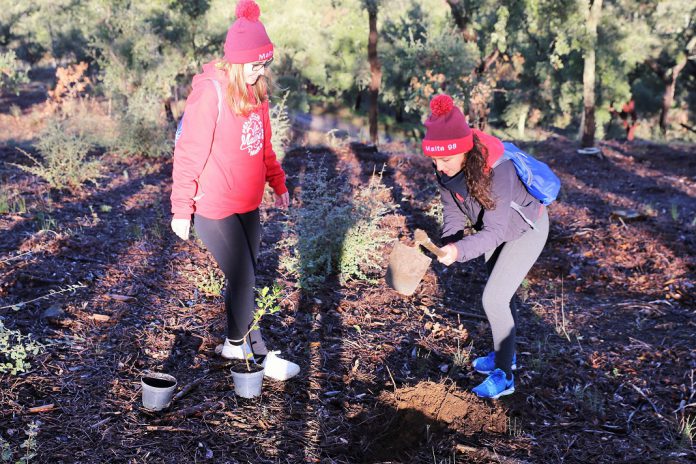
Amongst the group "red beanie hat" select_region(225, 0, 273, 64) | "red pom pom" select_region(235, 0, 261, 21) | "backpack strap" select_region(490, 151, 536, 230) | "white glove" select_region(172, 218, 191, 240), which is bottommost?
"white glove" select_region(172, 218, 191, 240)

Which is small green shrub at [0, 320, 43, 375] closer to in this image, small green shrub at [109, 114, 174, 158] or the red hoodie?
the red hoodie

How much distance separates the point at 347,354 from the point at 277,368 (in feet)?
2.10

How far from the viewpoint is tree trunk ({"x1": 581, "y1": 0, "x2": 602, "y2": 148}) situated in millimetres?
12520

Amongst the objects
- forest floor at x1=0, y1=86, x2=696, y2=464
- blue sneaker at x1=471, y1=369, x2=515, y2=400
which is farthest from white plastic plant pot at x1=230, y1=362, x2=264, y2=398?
blue sneaker at x1=471, y1=369, x2=515, y2=400

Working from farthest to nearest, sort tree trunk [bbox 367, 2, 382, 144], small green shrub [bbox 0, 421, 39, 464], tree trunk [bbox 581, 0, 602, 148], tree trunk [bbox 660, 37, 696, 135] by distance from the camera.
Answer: tree trunk [bbox 660, 37, 696, 135]
tree trunk [bbox 367, 2, 382, 144]
tree trunk [bbox 581, 0, 602, 148]
small green shrub [bbox 0, 421, 39, 464]

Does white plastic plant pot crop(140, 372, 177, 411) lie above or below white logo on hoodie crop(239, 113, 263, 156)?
below

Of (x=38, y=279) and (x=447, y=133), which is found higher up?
(x=447, y=133)

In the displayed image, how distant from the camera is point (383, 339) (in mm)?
4012

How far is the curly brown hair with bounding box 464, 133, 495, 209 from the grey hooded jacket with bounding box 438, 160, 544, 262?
0.15 feet

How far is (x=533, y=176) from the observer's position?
10.1 ft

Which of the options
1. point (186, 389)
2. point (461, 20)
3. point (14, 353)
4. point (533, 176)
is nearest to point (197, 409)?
point (186, 389)

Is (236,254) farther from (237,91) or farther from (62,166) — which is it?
(62,166)

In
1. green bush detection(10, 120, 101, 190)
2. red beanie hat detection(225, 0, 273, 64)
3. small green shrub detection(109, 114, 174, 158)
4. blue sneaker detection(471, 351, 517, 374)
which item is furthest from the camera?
small green shrub detection(109, 114, 174, 158)

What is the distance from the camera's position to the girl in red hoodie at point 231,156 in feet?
8.89
